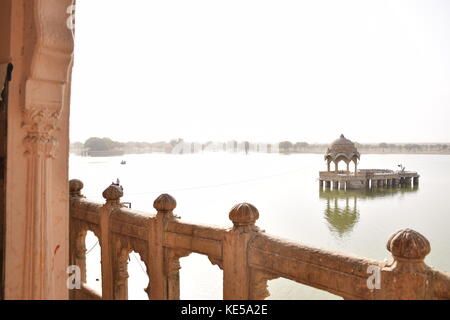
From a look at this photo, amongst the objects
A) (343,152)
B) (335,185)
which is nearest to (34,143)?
(343,152)

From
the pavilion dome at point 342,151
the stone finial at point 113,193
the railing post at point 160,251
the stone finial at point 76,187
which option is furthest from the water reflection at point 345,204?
the railing post at point 160,251

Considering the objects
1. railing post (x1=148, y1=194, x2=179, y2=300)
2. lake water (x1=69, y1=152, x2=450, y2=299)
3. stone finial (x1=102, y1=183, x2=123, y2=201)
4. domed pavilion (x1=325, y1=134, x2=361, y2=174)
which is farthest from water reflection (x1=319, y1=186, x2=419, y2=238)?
railing post (x1=148, y1=194, x2=179, y2=300)

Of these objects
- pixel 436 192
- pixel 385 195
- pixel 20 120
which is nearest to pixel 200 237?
pixel 20 120

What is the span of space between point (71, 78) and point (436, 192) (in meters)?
56.4

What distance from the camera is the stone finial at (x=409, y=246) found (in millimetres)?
2641

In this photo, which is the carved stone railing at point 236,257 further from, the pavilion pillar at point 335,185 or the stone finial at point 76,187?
the pavilion pillar at point 335,185

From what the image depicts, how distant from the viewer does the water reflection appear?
110 ft

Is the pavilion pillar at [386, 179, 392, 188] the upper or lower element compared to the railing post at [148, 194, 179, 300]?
lower

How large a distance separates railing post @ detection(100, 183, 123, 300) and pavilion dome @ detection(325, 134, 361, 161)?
1642 inches

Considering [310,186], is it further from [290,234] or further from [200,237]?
[200,237]

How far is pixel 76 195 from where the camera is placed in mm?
5641

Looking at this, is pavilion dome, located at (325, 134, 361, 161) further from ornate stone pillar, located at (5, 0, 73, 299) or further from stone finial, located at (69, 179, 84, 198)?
ornate stone pillar, located at (5, 0, 73, 299)

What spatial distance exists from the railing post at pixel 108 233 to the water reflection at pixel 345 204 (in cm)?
2687

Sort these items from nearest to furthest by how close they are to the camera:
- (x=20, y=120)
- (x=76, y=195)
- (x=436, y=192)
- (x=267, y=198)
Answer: (x=20, y=120), (x=76, y=195), (x=267, y=198), (x=436, y=192)
